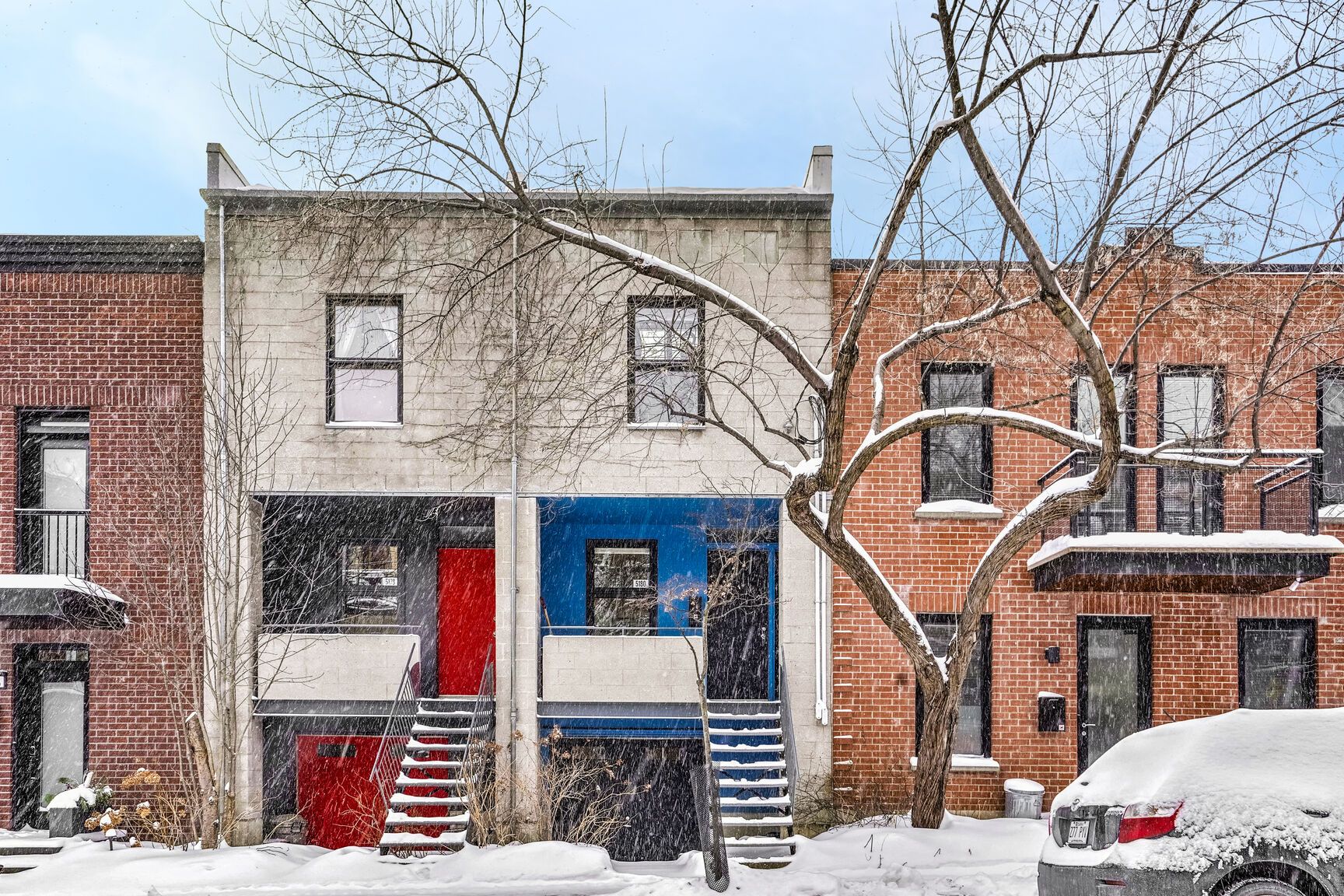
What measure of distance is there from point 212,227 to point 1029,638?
11.5m

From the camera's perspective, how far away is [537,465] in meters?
12.0

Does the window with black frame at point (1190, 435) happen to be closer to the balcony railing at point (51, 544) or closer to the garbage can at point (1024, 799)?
the garbage can at point (1024, 799)

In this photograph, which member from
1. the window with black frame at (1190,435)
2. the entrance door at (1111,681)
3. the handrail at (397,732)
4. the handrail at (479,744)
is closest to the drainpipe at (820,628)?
the entrance door at (1111,681)

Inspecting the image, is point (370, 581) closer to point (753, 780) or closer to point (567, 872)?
point (753, 780)

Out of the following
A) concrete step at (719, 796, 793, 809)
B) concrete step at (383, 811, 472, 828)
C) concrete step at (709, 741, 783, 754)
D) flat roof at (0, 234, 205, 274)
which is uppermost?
flat roof at (0, 234, 205, 274)

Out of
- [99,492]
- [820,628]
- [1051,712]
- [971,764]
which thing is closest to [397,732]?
[99,492]

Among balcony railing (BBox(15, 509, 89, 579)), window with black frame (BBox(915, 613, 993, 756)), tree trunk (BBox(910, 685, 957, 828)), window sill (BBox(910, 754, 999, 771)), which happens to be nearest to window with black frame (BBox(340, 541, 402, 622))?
balcony railing (BBox(15, 509, 89, 579))

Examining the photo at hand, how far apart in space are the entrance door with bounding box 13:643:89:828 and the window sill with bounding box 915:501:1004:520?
10776 millimetres

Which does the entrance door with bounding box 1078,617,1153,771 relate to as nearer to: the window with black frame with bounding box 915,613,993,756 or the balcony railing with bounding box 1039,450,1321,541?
the window with black frame with bounding box 915,613,993,756

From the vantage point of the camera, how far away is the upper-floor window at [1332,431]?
12.2m

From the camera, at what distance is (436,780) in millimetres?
10938

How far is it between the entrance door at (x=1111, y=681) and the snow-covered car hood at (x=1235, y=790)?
5865 millimetres

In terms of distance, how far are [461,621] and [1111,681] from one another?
344 inches

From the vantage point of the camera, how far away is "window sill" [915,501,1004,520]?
39.5 feet
